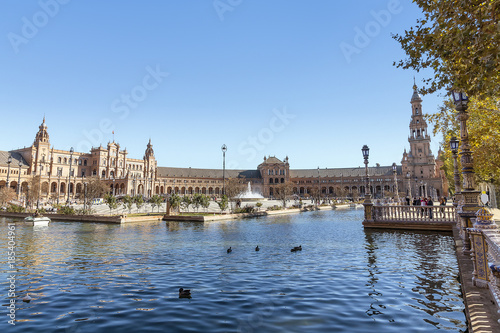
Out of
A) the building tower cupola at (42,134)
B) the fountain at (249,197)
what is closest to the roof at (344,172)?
the fountain at (249,197)

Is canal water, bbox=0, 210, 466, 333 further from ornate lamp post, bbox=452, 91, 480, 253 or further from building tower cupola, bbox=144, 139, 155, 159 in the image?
building tower cupola, bbox=144, 139, 155, 159

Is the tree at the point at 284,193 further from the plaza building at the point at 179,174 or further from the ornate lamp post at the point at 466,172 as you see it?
the ornate lamp post at the point at 466,172

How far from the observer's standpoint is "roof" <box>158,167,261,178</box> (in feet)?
449

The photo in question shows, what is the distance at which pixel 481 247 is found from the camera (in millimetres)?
6773

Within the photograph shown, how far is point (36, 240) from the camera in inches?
744

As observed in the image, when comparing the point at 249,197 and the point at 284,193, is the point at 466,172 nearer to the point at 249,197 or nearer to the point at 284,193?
the point at 284,193

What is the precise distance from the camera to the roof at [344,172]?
449ft

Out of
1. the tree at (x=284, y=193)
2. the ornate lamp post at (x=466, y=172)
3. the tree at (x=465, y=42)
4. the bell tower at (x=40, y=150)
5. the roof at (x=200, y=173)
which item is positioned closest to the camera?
the tree at (x=465, y=42)

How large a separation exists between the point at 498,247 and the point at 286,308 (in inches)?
175

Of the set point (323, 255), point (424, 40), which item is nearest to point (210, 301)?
point (323, 255)

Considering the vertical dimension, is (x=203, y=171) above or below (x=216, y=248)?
above

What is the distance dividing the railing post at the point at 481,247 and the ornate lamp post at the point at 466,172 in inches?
120

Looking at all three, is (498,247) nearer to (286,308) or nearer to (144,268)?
(286,308)

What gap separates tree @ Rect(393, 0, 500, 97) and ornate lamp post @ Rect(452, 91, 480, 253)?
940mm
